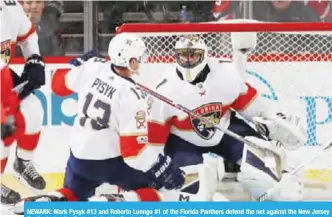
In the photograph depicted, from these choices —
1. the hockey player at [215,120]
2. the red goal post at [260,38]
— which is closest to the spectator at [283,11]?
the red goal post at [260,38]

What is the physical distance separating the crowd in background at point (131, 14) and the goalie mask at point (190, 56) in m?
0.24

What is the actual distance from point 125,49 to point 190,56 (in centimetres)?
20

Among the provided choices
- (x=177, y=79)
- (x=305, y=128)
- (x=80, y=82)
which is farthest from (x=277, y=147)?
(x=80, y=82)

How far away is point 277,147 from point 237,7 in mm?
515

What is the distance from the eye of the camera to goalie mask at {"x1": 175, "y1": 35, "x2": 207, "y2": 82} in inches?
116

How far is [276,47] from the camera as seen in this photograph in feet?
10.2

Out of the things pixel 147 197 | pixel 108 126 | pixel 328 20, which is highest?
pixel 328 20

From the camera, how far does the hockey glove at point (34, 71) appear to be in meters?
2.89

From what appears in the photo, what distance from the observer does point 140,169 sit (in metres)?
2.86

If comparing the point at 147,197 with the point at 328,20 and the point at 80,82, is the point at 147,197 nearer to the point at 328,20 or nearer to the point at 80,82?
the point at 80,82

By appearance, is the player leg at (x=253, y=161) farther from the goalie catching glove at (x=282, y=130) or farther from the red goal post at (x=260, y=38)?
the red goal post at (x=260, y=38)

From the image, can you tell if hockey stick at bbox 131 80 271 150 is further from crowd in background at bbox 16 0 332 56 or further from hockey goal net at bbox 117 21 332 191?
crowd in background at bbox 16 0 332 56

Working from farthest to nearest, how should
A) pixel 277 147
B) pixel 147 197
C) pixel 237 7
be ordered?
pixel 237 7, pixel 277 147, pixel 147 197

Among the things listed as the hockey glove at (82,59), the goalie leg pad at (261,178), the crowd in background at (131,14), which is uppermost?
the crowd in background at (131,14)
